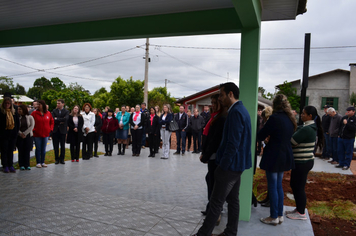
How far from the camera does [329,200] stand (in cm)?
586

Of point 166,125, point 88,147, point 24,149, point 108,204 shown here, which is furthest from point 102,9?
point 166,125

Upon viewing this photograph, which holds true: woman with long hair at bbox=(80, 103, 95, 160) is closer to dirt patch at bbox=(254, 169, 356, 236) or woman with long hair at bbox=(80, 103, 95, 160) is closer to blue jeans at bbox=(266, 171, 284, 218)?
dirt patch at bbox=(254, 169, 356, 236)

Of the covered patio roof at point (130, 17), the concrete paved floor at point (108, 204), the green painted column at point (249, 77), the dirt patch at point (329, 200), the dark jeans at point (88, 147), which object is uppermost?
the covered patio roof at point (130, 17)

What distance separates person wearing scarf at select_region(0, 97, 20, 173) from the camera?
696cm

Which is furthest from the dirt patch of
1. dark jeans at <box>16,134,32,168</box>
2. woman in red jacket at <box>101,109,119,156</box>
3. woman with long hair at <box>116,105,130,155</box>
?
dark jeans at <box>16,134,32,168</box>

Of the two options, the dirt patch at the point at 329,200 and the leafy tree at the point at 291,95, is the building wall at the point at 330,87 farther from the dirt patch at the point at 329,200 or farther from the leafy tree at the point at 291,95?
the dirt patch at the point at 329,200

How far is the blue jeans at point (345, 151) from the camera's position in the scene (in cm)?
930

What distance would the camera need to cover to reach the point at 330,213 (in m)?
5.09

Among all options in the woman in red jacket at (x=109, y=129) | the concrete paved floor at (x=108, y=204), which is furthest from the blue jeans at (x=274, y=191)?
the woman in red jacket at (x=109, y=129)

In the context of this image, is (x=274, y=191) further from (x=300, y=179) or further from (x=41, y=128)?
(x=41, y=128)

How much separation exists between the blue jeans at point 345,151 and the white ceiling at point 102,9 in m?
6.52

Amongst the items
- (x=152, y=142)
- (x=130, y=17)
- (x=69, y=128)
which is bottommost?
(x=152, y=142)

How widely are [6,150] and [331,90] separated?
34383 millimetres

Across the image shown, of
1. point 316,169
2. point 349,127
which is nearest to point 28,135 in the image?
point 316,169
